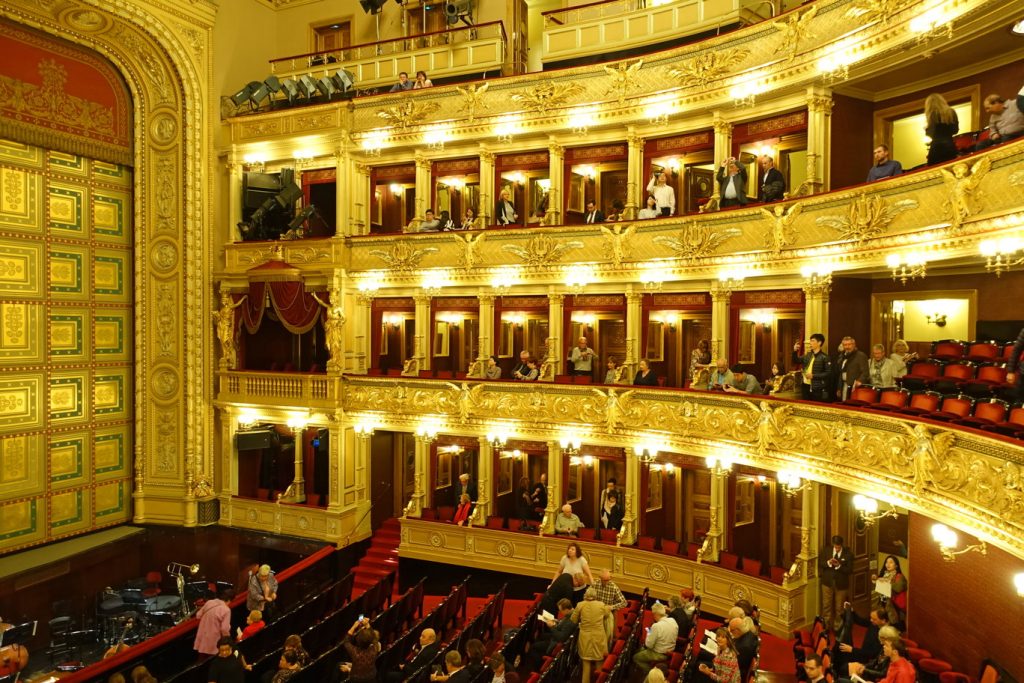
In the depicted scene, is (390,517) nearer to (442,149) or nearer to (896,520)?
(442,149)

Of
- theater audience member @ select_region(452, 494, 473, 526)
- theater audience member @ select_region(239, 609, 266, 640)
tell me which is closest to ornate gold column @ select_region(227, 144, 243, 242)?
theater audience member @ select_region(452, 494, 473, 526)

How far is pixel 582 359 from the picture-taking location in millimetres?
15352

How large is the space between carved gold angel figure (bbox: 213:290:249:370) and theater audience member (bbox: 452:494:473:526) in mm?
6875

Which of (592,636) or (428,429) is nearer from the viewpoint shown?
(592,636)

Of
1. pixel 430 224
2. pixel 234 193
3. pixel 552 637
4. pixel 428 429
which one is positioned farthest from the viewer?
pixel 234 193

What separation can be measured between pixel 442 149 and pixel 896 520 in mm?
12656

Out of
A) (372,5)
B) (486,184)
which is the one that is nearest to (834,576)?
(486,184)

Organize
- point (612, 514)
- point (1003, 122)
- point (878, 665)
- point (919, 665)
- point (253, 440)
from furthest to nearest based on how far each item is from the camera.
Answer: point (253, 440)
point (612, 514)
point (919, 665)
point (878, 665)
point (1003, 122)

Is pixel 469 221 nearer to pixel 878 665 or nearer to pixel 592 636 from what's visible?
pixel 592 636

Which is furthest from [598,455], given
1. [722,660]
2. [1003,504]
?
[1003,504]

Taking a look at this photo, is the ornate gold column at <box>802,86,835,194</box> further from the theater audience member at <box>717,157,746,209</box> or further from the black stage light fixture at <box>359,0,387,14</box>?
the black stage light fixture at <box>359,0,387,14</box>

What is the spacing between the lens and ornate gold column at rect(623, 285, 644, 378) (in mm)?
15328

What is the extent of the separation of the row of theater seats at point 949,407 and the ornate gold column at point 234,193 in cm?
1503

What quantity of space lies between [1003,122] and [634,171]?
26.1 ft
